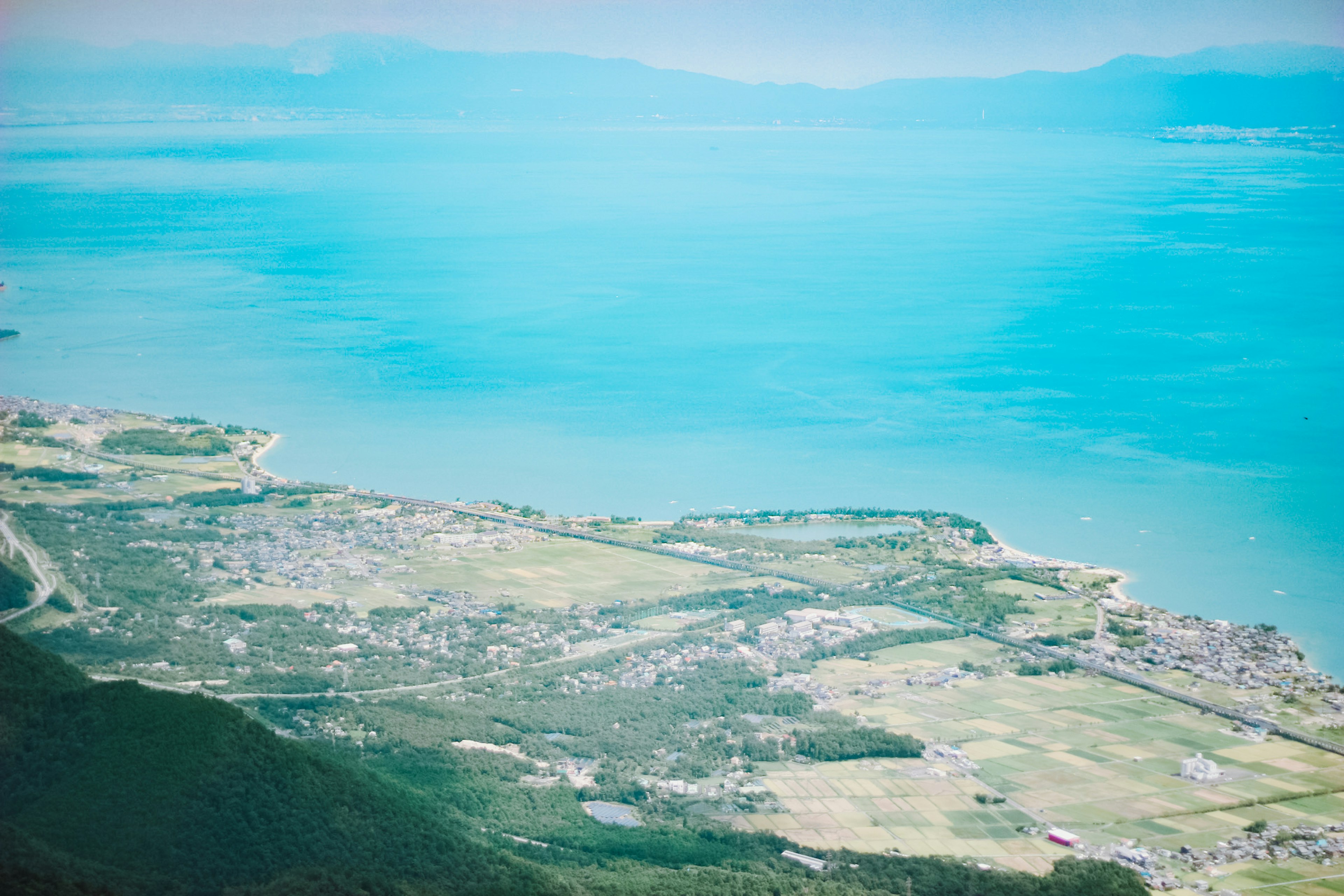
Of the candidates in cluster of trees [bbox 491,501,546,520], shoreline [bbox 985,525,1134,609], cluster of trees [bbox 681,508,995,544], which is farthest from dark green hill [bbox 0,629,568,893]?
cluster of trees [bbox 681,508,995,544]

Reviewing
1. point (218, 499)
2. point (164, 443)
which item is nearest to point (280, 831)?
point (218, 499)

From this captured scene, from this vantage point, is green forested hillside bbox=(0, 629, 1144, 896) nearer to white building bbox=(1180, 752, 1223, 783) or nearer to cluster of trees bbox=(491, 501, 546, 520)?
white building bbox=(1180, 752, 1223, 783)

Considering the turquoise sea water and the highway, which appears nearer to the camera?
the highway

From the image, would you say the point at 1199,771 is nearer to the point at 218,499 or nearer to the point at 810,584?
the point at 810,584

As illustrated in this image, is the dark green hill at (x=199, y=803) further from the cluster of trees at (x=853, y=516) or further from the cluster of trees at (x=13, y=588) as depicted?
the cluster of trees at (x=853, y=516)

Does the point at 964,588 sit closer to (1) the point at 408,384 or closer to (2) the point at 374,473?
(2) the point at 374,473

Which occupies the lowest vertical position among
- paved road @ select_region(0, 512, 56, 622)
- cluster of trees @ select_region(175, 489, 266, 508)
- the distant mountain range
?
paved road @ select_region(0, 512, 56, 622)
